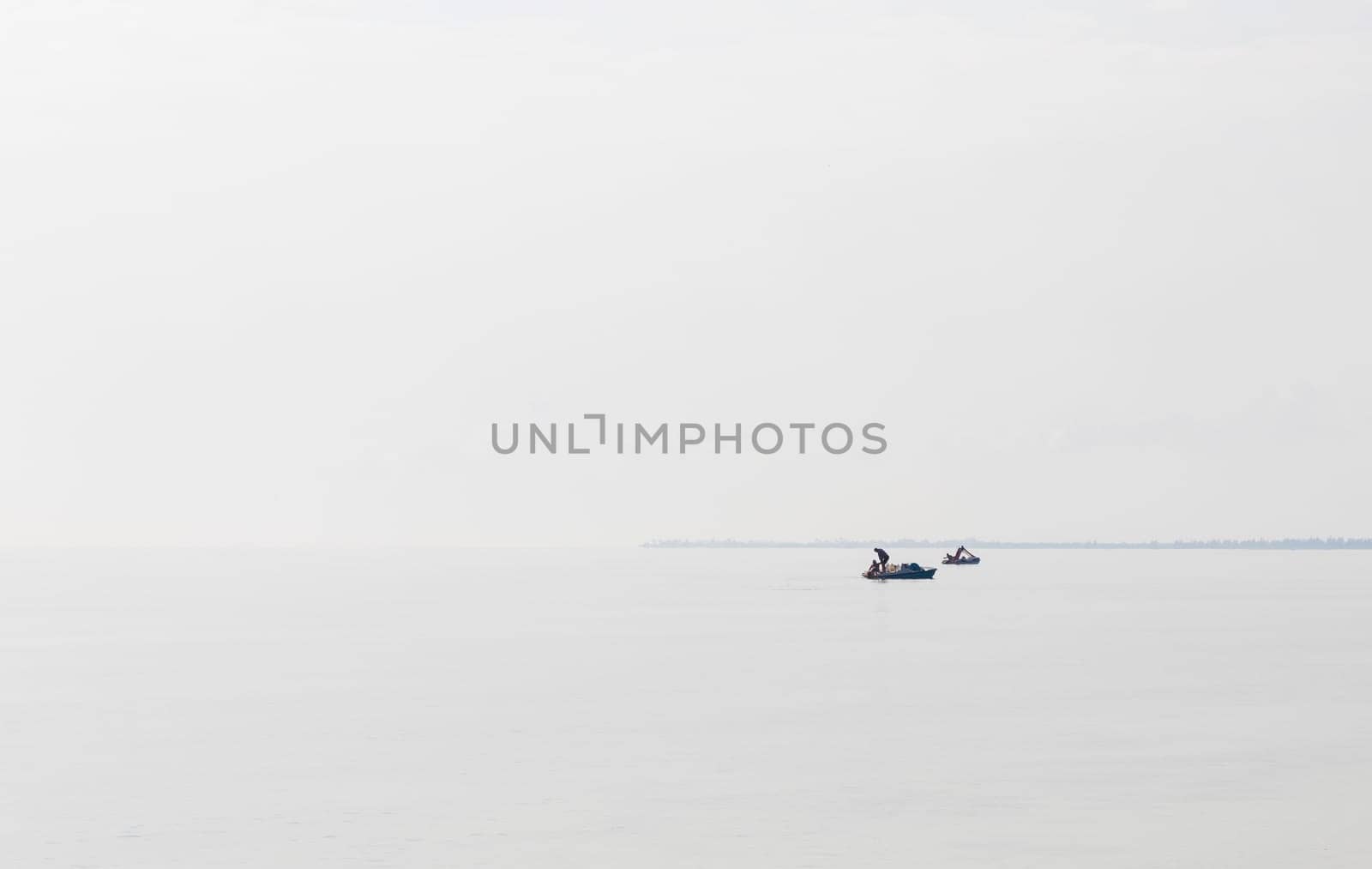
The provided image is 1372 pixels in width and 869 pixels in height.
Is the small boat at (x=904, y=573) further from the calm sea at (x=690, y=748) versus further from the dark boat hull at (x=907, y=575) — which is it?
the calm sea at (x=690, y=748)

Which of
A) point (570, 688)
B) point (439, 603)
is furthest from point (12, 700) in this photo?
point (439, 603)

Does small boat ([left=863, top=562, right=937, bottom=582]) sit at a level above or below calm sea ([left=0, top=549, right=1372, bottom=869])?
above

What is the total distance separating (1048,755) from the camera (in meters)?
46.6

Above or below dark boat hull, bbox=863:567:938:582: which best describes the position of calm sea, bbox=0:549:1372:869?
below

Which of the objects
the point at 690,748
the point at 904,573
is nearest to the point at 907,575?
the point at 904,573

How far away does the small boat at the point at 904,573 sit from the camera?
183250 millimetres

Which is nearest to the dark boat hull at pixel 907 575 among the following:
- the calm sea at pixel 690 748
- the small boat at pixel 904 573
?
the small boat at pixel 904 573

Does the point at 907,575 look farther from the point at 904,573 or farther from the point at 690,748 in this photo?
the point at 690,748

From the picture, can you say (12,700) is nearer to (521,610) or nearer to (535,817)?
(535,817)

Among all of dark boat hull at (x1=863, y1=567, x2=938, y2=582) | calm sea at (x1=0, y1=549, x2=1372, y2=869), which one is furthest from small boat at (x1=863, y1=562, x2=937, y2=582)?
calm sea at (x1=0, y1=549, x2=1372, y2=869)

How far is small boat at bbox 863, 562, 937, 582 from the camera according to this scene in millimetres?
183250

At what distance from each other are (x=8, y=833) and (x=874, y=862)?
17.4 m

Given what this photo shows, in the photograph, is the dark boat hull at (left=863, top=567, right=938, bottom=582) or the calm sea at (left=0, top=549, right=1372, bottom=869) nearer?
the calm sea at (left=0, top=549, right=1372, bottom=869)

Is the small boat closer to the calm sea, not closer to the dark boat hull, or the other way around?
the dark boat hull
